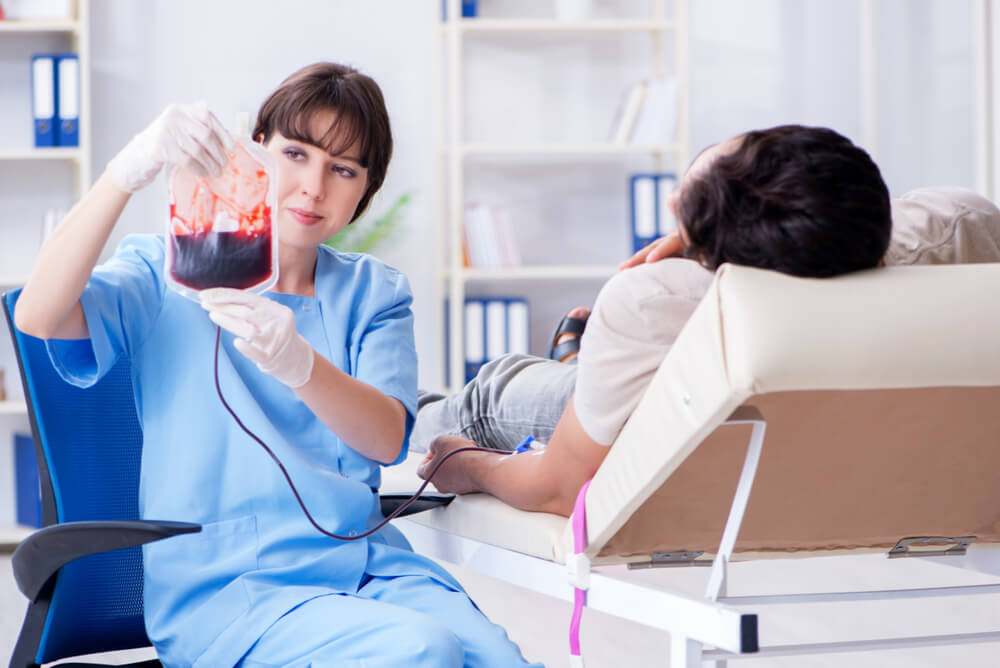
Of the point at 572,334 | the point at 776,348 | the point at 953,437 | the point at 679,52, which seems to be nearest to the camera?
the point at 776,348

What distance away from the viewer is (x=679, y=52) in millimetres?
3424

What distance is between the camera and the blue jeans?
5.40 feet

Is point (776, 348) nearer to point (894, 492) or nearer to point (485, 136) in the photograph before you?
point (894, 492)

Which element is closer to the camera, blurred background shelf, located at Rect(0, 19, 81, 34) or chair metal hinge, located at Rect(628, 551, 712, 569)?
chair metal hinge, located at Rect(628, 551, 712, 569)

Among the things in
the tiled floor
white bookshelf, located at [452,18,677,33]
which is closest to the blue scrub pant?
the tiled floor

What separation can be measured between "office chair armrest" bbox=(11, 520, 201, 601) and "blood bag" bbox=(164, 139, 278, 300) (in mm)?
230

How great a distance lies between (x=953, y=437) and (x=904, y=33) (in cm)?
315

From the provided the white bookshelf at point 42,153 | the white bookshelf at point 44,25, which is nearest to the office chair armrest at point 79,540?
the white bookshelf at point 42,153

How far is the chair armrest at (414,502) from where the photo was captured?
1.31 meters

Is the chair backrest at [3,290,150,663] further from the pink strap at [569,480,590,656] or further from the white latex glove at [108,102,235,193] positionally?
the pink strap at [569,480,590,656]

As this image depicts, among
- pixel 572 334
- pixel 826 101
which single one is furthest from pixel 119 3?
pixel 826 101

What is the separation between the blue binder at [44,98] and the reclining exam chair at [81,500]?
7.68 ft

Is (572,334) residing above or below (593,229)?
below

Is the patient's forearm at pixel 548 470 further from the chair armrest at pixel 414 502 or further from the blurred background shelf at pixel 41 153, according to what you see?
the blurred background shelf at pixel 41 153
